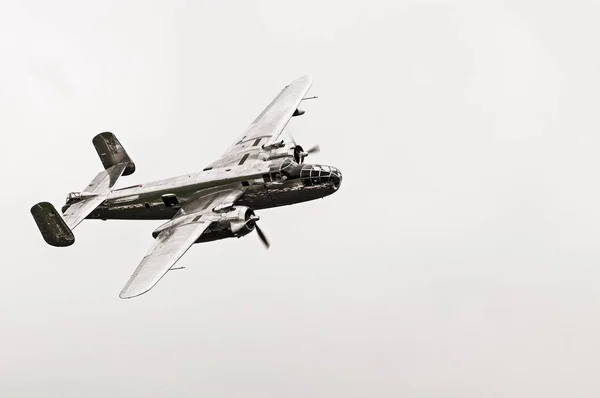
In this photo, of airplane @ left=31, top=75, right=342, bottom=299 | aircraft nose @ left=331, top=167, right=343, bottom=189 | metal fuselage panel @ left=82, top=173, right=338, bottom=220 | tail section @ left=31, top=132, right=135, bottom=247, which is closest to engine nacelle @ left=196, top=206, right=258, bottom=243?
airplane @ left=31, top=75, right=342, bottom=299

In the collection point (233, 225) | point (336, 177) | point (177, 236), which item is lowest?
point (336, 177)

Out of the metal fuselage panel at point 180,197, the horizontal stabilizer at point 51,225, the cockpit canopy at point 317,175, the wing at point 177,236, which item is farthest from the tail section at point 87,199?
the cockpit canopy at point 317,175

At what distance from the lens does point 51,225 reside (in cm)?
5222

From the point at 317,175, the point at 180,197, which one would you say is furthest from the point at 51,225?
the point at 317,175

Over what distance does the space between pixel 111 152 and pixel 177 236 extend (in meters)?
11.2

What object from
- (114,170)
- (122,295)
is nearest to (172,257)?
(122,295)

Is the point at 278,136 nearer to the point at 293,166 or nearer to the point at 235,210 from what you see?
the point at 293,166

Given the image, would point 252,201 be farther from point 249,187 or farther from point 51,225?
point 51,225

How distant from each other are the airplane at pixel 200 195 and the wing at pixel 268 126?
7 cm

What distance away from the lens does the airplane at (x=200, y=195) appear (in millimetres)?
50531

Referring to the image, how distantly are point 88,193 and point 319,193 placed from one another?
12322 millimetres

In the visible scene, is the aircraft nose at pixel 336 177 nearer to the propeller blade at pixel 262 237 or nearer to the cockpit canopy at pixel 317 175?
the cockpit canopy at pixel 317 175

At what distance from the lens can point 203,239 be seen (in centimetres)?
5144

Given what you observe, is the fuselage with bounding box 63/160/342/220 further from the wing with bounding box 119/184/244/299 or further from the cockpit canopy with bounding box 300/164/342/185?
the wing with bounding box 119/184/244/299
